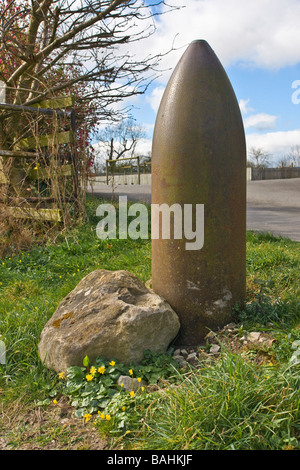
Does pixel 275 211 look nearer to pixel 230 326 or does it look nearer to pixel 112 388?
pixel 230 326

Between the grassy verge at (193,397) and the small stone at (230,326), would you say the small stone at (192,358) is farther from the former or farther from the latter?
the small stone at (230,326)

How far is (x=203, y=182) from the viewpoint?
270cm

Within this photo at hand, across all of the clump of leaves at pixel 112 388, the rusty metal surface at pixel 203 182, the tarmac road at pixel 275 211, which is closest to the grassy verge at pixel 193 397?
the clump of leaves at pixel 112 388

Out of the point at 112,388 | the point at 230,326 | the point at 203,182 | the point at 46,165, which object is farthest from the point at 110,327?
the point at 46,165

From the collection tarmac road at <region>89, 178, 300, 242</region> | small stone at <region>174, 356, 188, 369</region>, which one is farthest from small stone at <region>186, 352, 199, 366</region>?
tarmac road at <region>89, 178, 300, 242</region>

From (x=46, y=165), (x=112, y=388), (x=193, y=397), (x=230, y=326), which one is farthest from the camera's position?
(x=46, y=165)

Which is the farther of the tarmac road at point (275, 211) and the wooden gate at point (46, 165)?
the tarmac road at point (275, 211)

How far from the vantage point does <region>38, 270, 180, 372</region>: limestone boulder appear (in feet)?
8.06

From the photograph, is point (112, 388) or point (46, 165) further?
point (46, 165)

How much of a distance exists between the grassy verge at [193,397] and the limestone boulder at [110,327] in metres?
0.19

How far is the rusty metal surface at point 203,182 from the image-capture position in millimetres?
2703

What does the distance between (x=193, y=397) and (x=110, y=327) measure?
2.52 feet

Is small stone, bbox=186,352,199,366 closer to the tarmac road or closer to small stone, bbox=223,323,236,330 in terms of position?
small stone, bbox=223,323,236,330

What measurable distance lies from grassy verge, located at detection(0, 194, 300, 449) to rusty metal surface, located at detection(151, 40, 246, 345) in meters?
0.33
